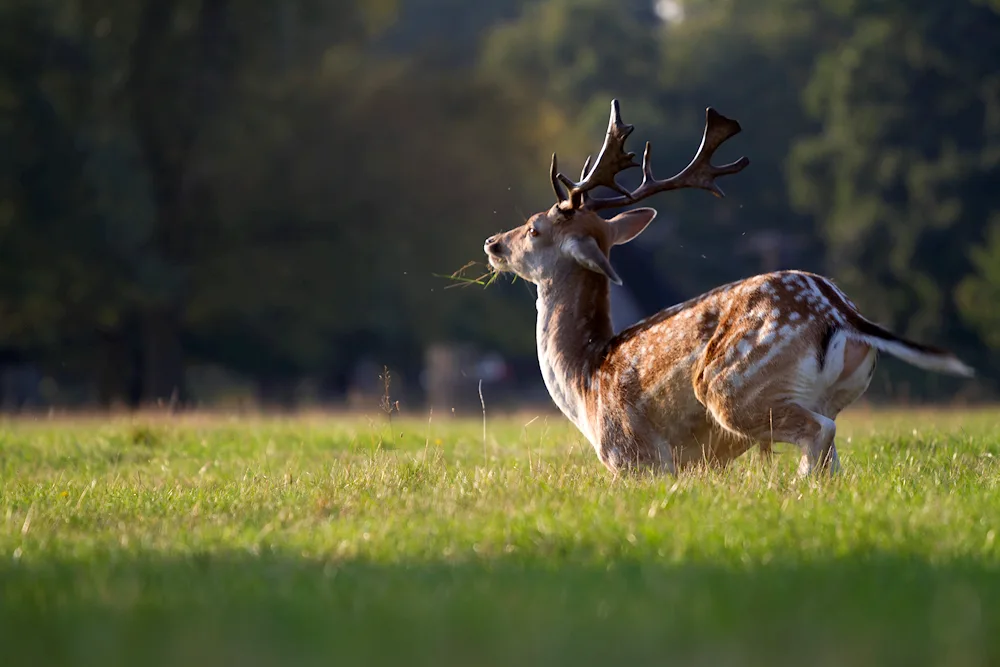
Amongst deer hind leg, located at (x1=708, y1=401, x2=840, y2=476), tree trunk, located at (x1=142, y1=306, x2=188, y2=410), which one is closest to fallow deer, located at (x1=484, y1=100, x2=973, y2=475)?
deer hind leg, located at (x1=708, y1=401, x2=840, y2=476)

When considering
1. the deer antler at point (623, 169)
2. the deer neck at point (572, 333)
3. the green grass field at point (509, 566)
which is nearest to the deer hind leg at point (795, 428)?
the green grass field at point (509, 566)

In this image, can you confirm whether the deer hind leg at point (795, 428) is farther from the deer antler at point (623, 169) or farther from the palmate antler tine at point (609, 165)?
the palmate antler tine at point (609, 165)

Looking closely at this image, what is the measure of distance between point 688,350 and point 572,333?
3.47 feet

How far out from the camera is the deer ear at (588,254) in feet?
24.8

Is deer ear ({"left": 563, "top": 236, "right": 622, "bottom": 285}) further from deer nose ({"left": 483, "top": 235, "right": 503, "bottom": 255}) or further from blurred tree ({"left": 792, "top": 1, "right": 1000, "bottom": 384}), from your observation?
blurred tree ({"left": 792, "top": 1, "right": 1000, "bottom": 384})

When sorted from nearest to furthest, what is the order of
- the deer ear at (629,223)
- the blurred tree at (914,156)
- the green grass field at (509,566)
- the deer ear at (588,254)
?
the green grass field at (509,566) → the deer ear at (588,254) → the deer ear at (629,223) → the blurred tree at (914,156)

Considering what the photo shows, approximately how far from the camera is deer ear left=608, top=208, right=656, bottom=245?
27.3 feet

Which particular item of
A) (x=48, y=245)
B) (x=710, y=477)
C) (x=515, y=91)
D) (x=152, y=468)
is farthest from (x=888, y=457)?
(x=515, y=91)

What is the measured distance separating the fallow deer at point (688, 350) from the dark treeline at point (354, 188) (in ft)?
51.9

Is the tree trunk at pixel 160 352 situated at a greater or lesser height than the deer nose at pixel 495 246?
lesser

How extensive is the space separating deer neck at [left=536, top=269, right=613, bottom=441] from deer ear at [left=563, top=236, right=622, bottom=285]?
0.15 m

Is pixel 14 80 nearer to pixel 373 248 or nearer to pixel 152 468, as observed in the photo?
pixel 373 248

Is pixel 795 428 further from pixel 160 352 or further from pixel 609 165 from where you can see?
pixel 160 352

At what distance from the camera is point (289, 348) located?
1172 inches
